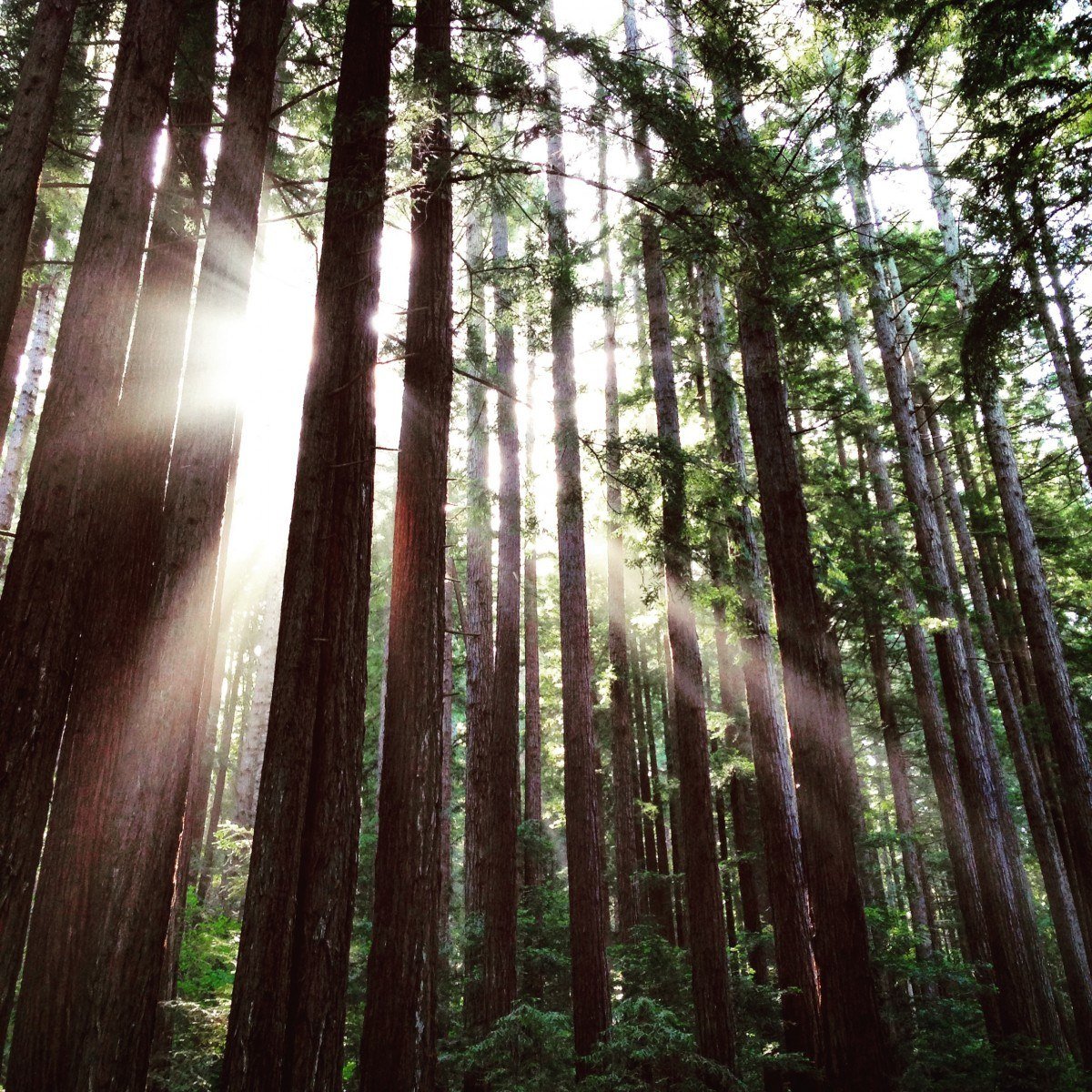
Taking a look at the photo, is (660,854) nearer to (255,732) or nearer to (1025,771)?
(1025,771)

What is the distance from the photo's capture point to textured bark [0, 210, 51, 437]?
28.5 feet

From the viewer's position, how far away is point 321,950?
3963mm

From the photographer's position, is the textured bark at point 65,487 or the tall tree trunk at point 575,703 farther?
the tall tree trunk at point 575,703

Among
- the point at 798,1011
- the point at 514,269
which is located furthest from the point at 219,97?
the point at 798,1011

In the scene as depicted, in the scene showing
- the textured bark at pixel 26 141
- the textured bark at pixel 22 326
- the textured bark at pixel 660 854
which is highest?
the textured bark at pixel 22 326

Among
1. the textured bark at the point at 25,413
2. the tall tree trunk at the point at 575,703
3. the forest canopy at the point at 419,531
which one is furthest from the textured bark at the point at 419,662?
the textured bark at the point at 25,413

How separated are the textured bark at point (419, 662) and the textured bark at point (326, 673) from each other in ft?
1.31

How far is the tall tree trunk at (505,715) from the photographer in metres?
8.51

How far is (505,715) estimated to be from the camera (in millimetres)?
9859

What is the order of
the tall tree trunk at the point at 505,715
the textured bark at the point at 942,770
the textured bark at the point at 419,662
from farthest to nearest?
the textured bark at the point at 942,770
the tall tree trunk at the point at 505,715
the textured bark at the point at 419,662

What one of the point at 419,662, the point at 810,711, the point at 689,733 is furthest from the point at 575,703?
the point at 419,662

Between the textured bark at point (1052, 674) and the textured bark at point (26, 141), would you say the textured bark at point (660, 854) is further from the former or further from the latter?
the textured bark at point (26, 141)

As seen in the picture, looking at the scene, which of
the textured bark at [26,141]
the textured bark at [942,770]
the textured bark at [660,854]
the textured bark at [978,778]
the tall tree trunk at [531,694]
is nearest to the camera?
the textured bark at [26,141]

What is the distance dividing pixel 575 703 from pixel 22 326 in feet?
35.5
